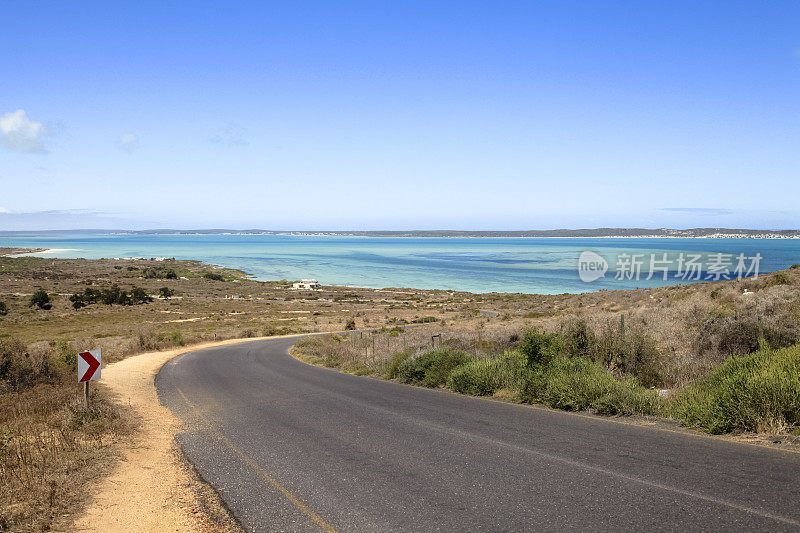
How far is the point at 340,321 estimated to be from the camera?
60.8 meters

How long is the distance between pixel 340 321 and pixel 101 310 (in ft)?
115

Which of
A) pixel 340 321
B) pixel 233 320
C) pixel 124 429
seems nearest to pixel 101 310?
pixel 233 320

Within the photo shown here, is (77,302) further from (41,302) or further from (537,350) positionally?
(537,350)

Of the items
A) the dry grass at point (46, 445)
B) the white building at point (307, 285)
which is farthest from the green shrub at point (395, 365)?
the white building at point (307, 285)

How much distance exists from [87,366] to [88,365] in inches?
1.2

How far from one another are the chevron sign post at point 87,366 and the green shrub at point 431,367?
9.04 m

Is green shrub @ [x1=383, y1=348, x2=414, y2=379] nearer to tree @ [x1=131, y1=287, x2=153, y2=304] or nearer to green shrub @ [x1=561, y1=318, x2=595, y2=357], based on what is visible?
green shrub @ [x1=561, y1=318, x2=595, y2=357]

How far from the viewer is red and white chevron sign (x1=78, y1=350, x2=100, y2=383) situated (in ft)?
37.1

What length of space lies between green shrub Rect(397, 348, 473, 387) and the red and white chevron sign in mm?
9030

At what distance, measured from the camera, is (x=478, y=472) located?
24.8 feet

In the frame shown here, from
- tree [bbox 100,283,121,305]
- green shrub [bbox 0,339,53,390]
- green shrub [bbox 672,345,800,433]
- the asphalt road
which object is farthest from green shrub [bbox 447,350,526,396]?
tree [bbox 100,283,121,305]

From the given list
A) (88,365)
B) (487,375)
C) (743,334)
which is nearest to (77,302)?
(88,365)

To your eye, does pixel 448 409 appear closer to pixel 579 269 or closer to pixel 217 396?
pixel 217 396

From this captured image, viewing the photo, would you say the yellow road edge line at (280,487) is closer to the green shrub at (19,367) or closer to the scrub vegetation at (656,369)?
Result: the scrub vegetation at (656,369)
